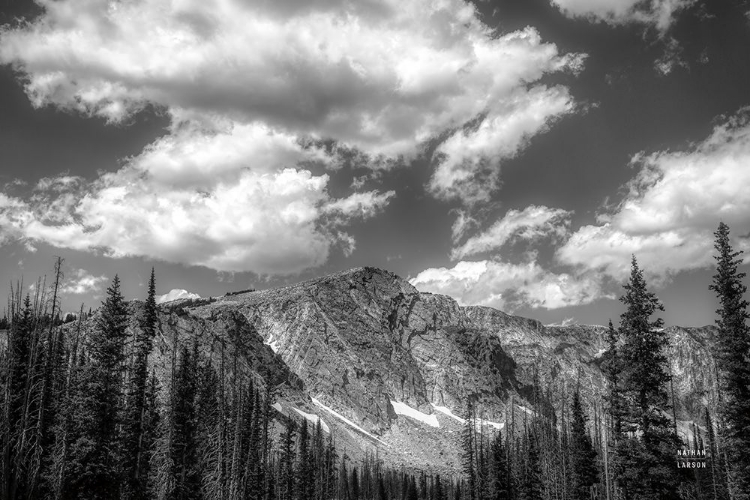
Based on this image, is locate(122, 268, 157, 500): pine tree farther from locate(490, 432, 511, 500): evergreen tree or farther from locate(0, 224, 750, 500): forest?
locate(490, 432, 511, 500): evergreen tree

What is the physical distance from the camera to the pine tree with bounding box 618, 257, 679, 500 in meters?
24.7

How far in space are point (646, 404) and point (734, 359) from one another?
18.1ft

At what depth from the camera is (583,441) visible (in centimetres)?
5897

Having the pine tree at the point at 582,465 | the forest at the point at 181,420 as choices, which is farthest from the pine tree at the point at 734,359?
the pine tree at the point at 582,465

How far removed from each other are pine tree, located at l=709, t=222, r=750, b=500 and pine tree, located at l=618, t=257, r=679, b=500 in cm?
354

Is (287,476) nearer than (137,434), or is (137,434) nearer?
(137,434)

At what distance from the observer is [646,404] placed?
25.0 m

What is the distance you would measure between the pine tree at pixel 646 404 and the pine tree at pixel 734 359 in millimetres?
3541

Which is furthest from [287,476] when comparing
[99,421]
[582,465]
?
[99,421]

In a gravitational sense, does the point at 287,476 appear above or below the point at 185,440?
below

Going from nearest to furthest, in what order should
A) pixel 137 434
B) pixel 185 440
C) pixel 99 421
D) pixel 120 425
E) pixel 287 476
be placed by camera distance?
pixel 99 421, pixel 137 434, pixel 120 425, pixel 185 440, pixel 287 476

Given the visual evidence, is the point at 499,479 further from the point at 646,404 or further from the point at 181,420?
the point at 646,404

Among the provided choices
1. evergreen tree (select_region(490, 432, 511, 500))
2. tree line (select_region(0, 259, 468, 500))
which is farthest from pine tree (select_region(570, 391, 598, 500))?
tree line (select_region(0, 259, 468, 500))

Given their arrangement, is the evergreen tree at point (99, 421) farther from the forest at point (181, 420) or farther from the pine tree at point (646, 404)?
the pine tree at point (646, 404)
